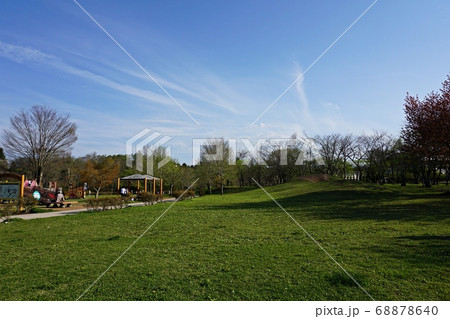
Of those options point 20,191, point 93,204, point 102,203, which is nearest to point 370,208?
point 102,203

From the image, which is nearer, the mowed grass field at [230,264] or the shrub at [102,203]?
the mowed grass field at [230,264]

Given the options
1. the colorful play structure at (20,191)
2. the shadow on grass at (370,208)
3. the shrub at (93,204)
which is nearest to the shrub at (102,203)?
the shrub at (93,204)

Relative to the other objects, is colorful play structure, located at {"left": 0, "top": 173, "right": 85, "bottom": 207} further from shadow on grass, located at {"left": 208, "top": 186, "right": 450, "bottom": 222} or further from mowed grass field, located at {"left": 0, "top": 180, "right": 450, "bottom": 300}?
shadow on grass, located at {"left": 208, "top": 186, "right": 450, "bottom": 222}

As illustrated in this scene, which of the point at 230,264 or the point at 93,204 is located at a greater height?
the point at 93,204

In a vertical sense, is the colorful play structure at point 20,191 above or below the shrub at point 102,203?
above

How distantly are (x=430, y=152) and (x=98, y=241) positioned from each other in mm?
25045

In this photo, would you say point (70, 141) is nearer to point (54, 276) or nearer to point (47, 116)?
point (47, 116)

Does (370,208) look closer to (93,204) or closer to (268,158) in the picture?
(93,204)

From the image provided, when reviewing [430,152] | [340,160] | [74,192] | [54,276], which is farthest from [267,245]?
[340,160]

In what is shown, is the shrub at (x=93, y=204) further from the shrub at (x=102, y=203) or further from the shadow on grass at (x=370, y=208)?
the shadow on grass at (x=370, y=208)

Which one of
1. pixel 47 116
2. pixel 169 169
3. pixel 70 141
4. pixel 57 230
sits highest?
pixel 47 116

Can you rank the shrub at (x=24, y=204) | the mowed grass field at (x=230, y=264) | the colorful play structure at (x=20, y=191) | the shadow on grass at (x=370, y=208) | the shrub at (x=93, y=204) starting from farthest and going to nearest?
A: the colorful play structure at (x=20, y=191) < the shrub at (x=93, y=204) < the shrub at (x=24, y=204) < the shadow on grass at (x=370, y=208) < the mowed grass field at (x=230, y=264)
